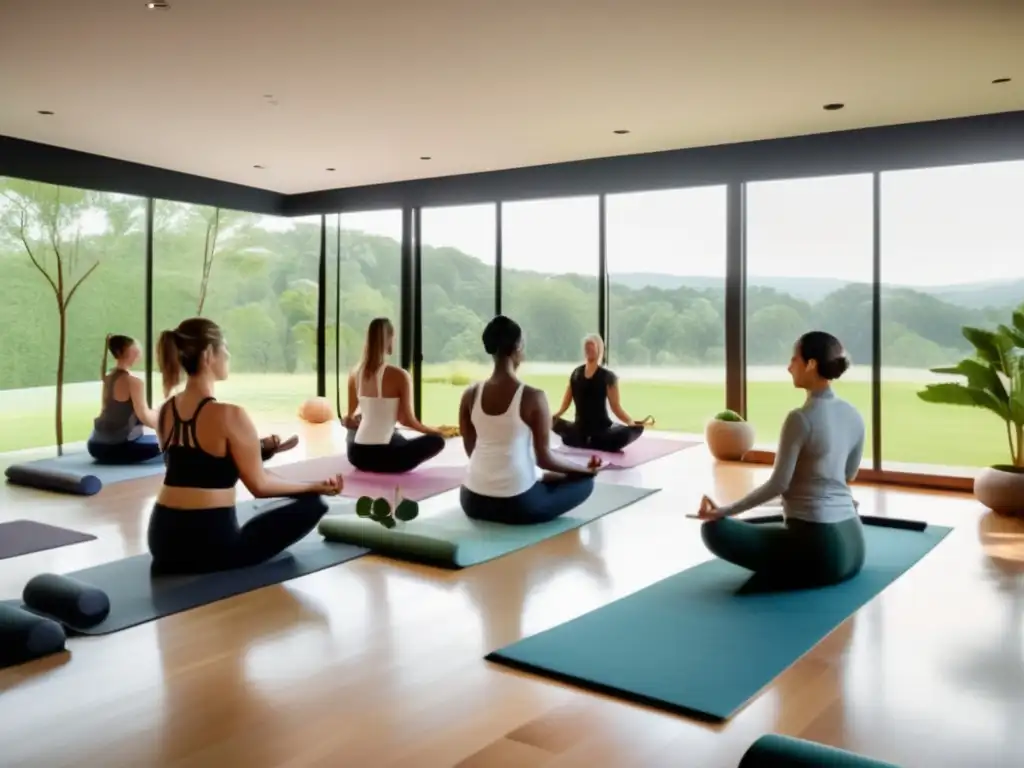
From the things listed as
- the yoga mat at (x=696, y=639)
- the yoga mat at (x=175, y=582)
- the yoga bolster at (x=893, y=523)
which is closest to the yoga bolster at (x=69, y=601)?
the yoga mat at (x=175, y=582)

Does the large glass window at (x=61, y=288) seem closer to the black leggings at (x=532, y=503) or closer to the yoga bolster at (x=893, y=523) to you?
the black leggings at (x=532, y=503)

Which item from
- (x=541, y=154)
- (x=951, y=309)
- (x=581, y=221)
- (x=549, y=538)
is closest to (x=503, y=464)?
(x=549, y=538)

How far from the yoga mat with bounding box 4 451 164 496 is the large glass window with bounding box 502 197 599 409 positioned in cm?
280

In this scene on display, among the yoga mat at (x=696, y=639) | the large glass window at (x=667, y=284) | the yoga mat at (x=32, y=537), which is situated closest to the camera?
the yoga mat at (x=696, y=639)

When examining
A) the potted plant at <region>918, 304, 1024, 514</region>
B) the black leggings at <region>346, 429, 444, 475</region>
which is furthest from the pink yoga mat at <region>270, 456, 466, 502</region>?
the potted plant at <region>918, 304, 1024, 514</region>

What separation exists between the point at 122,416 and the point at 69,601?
10.8ft

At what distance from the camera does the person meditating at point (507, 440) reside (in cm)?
421

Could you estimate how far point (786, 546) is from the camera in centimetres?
330

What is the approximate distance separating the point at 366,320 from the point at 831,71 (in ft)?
20.3

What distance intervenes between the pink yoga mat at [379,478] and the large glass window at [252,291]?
283 cm

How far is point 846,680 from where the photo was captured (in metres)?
2.55

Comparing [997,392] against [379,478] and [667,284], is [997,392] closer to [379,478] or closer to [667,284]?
[379,478]

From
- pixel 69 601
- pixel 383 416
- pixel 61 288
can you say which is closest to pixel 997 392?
pixel 383 416

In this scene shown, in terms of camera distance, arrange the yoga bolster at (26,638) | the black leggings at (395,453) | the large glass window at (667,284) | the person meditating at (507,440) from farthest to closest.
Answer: the large glass window at (667,284)
the black leggings at (395,453)
the person meditating at (507,440)
the yoga bolster at (26,638)
